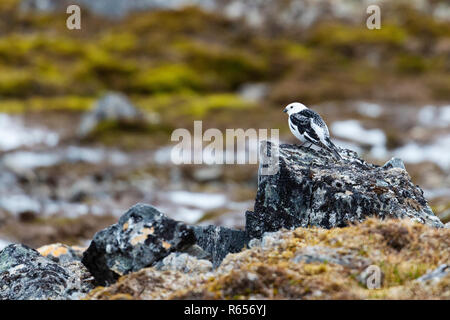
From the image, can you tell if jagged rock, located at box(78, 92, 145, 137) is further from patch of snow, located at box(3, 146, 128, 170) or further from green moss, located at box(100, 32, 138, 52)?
green moss, located at box(100, 32, 138, 52)

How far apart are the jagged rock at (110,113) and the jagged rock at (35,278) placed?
36002 millimetres

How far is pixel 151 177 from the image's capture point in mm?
37656

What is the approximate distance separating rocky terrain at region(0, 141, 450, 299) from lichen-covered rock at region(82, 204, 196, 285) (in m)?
0.02

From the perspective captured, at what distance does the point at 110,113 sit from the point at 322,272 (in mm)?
40672

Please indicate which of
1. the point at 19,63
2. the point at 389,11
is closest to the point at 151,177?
the point at 19,63

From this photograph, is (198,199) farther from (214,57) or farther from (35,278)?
(214,57)

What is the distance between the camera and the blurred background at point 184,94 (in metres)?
33.4

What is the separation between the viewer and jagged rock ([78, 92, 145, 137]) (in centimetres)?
4681

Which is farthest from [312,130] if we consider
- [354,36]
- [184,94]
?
[354,36]

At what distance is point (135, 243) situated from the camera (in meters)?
10.5
